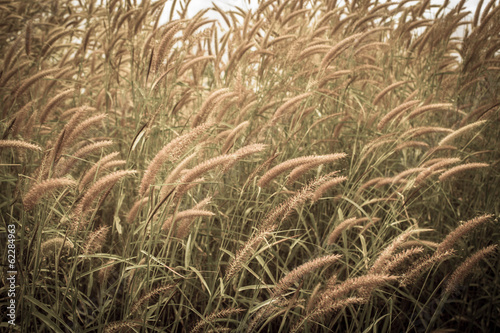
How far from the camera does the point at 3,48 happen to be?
2.89 meters

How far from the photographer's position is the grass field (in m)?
1.14

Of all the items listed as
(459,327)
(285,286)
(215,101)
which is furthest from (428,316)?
(215,101)

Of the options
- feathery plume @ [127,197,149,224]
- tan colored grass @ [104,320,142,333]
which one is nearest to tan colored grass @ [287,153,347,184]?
feathery plume @ [127,197,149,224]

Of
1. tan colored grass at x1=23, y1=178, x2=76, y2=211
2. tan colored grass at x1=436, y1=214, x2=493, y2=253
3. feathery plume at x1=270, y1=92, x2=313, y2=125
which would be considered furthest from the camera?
feathery plume at x1=270, y1=92, x2=313, y2=125

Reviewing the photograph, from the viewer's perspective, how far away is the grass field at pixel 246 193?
44.8 inches

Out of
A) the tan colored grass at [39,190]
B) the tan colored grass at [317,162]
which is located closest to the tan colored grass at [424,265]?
the tan colored grass at [317,162]

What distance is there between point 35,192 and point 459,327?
194 centimetres

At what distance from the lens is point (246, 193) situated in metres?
1.51

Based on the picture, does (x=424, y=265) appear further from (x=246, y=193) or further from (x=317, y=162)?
(x=246, y=193)

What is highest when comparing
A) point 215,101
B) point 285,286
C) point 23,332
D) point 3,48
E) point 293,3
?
point 293,3

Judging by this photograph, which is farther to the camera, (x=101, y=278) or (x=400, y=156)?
(x=400, y=156)

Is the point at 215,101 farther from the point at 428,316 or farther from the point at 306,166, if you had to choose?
the point at 428,316

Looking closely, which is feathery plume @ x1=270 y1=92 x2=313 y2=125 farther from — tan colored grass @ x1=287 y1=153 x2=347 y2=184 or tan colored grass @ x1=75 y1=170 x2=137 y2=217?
tan colored grass @ x1=75 y1=170 x2=137 y2=217

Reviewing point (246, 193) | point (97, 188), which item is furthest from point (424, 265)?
point (97, 188)
